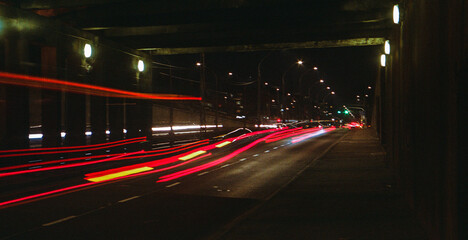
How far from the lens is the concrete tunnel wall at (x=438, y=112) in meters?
4.27

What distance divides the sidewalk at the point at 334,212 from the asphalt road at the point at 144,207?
2.05 ft

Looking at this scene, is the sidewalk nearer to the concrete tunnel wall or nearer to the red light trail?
the concrete tunnel wall

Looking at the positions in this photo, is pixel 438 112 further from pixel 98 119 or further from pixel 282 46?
pixel 282 46

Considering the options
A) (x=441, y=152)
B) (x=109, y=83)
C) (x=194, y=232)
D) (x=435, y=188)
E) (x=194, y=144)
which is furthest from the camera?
(x=194, y=144)

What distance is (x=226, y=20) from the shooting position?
64.5 feet

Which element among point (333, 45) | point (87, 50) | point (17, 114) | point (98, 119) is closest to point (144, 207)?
point (17, 114)

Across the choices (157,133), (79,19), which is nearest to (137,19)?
(79,19)

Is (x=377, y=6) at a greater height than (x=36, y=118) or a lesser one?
greater

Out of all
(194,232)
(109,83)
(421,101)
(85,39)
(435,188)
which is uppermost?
(85,39)

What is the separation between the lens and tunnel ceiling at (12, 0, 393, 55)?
691 inches

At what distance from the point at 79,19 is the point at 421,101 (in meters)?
16.2

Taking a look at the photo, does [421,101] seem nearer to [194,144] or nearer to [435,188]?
[435,188]

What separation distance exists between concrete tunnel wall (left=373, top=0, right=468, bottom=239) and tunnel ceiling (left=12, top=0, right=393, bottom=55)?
9957 mm

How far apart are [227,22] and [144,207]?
39.1 feet
